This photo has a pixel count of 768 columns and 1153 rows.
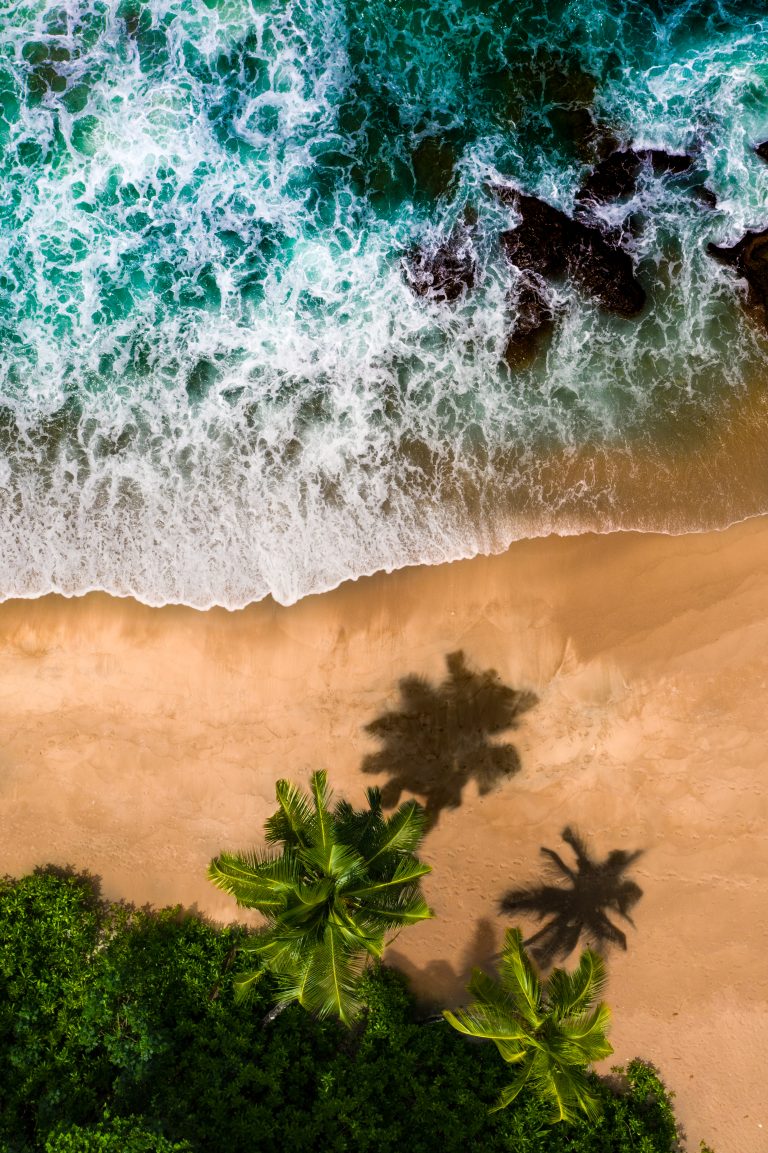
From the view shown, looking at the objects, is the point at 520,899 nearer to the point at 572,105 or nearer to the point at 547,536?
the point at 547,536

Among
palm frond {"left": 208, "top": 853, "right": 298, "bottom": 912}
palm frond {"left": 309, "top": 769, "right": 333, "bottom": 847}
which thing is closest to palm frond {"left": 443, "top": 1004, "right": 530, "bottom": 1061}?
palm frond {"left": 208, "top": 853, "right": 298, "bottom": 912}

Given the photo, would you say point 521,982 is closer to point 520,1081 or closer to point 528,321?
point 520,1081

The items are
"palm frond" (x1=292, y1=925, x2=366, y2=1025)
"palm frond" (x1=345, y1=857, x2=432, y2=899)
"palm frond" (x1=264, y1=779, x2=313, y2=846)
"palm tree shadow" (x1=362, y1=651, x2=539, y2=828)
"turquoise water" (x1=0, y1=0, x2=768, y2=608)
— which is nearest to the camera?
"palm frond" (x1=292, y1=925, x2=366, y2=1025)

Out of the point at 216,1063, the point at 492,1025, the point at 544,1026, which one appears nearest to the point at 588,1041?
the point at 544,1026

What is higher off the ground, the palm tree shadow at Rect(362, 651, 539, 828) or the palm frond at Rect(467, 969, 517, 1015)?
the palm tree shadow at Rect(362, 651, 539, 828)

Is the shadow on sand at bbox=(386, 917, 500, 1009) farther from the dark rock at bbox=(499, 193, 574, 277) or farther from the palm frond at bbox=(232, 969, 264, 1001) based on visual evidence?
the dark rock at bbox=(499, 193, 574, 277)
